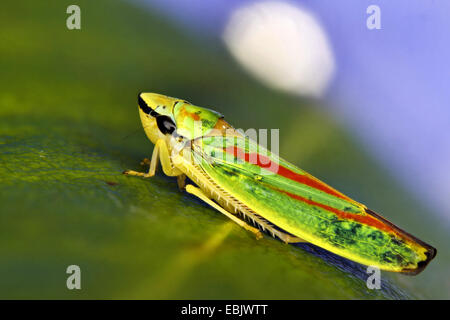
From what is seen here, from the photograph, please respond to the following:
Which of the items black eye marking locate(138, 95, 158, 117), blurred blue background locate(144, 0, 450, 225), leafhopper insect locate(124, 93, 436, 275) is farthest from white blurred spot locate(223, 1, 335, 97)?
black eye marking locate(138, 95, 158, 117)

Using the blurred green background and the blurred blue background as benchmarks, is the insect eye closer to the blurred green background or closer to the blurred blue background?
the blurred green background

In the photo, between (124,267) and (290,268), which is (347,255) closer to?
(290,268)

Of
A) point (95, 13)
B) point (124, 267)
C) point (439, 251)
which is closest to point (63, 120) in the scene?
point (95, 13)

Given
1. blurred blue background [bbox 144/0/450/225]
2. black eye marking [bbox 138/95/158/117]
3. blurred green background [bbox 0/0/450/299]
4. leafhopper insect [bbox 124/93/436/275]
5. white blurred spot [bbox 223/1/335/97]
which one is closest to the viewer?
blurred green background [bbox 0/0/450/299]

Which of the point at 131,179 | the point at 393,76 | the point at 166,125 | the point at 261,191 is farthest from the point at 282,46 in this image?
the point at 131,179

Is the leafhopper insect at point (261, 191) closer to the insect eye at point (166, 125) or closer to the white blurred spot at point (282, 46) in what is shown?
the insect eye at point (166, 125)

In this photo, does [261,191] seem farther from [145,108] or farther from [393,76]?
[393,76]
